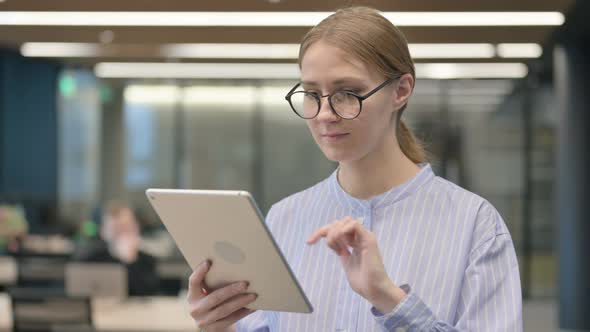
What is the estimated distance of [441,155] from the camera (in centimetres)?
1197

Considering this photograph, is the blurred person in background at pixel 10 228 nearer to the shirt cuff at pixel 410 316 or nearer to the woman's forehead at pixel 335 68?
the woman's forehead at pixel 335 68

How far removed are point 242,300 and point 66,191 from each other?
39.5 feet

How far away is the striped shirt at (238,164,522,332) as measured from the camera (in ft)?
4.57

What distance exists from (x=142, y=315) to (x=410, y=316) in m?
4.55

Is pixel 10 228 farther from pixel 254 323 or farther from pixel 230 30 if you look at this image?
pixel 254 323

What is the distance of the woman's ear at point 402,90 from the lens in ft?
4.99

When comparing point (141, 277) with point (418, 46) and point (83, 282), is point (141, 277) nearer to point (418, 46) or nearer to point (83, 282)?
point (83, 282)

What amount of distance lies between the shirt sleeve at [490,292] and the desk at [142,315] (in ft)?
12.7

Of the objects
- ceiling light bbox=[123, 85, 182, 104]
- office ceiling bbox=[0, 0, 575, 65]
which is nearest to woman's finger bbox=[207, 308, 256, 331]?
office ceiling bbox=[0, 0, 575, 65]

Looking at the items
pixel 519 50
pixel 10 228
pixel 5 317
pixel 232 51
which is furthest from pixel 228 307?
pixel 10 228

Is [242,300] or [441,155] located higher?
[242,300]

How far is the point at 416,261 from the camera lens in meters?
1.48

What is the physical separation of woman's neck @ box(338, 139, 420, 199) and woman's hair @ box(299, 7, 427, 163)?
6.2 inches

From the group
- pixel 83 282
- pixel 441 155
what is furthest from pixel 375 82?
pixel 441 155
